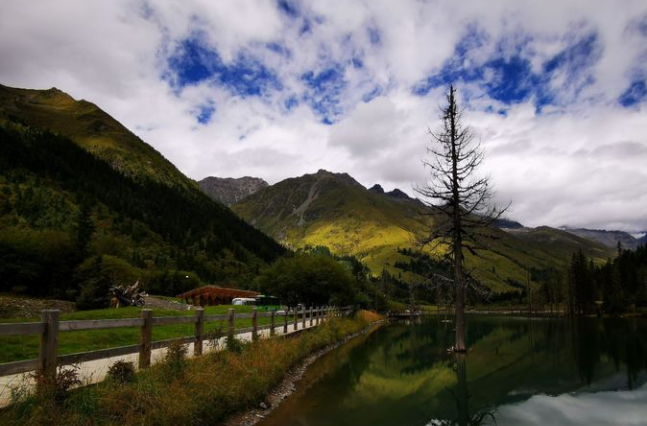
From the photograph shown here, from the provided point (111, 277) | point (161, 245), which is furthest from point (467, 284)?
point (161, 245)

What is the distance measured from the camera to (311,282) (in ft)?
187

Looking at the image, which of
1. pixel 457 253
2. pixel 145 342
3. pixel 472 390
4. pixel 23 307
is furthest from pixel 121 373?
pixel 23 307

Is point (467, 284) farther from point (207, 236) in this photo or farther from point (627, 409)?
point (207, 236)

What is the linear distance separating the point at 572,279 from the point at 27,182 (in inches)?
4792

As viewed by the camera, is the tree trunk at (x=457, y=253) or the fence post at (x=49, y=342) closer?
the fence post at (x=49, y=342)

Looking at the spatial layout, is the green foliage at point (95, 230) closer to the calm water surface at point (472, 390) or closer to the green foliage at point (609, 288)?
the calm water surface at point (472, 390)

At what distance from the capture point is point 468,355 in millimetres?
26359

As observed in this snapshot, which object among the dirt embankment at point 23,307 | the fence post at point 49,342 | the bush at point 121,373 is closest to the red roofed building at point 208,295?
the dirt embankment at point 23,307

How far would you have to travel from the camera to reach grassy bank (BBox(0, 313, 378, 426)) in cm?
700

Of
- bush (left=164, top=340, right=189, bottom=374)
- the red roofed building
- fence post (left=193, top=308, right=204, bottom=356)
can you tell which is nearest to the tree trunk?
fence post (left=193, top=308, right=204, bottom=356)

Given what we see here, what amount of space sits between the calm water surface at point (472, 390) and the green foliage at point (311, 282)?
96.8 feet

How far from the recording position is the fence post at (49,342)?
753cm

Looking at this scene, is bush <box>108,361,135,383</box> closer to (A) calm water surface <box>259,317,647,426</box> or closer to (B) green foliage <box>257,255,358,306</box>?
(A) calm water surface <box>259,317,647,426</box>

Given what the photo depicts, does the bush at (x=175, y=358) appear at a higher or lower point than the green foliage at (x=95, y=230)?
lower
